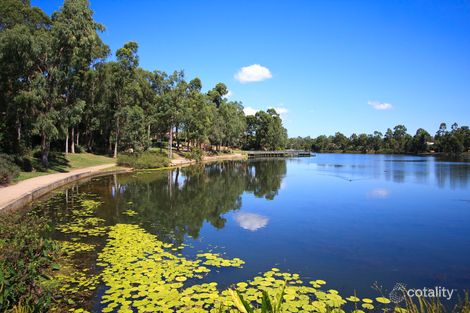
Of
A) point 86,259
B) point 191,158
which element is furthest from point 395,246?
point 191,158

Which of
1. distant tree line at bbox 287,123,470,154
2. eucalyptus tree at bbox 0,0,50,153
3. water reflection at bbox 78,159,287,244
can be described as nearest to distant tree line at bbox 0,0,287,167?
eucalyptus tree at bbox 0,0,50,153

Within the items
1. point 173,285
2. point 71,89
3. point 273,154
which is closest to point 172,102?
point 71,89

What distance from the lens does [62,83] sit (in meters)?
25.5

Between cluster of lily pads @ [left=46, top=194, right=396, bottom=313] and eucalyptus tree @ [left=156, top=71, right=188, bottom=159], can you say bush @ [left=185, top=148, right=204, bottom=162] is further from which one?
cluster of lily pads @ [left=46, top=194, right=396, bottom=313]

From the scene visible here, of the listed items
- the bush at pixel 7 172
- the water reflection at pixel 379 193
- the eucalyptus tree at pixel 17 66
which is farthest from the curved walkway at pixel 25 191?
the water reflection at pixel 379 193

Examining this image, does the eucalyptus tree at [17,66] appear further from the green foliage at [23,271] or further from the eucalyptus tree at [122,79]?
the green foliage at [23,271]

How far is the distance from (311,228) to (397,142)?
13584 cm

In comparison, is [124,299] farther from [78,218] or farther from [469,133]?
[469,133]

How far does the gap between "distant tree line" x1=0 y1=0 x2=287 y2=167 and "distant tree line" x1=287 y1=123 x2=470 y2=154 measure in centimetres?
8907

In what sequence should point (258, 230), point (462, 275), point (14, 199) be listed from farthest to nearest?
point (14, 199), point (258, 230), point (462, 275)

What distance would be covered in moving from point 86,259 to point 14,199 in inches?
282

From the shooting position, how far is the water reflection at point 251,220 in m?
12.8

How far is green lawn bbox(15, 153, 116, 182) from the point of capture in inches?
892

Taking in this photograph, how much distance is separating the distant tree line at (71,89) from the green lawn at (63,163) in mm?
1192
